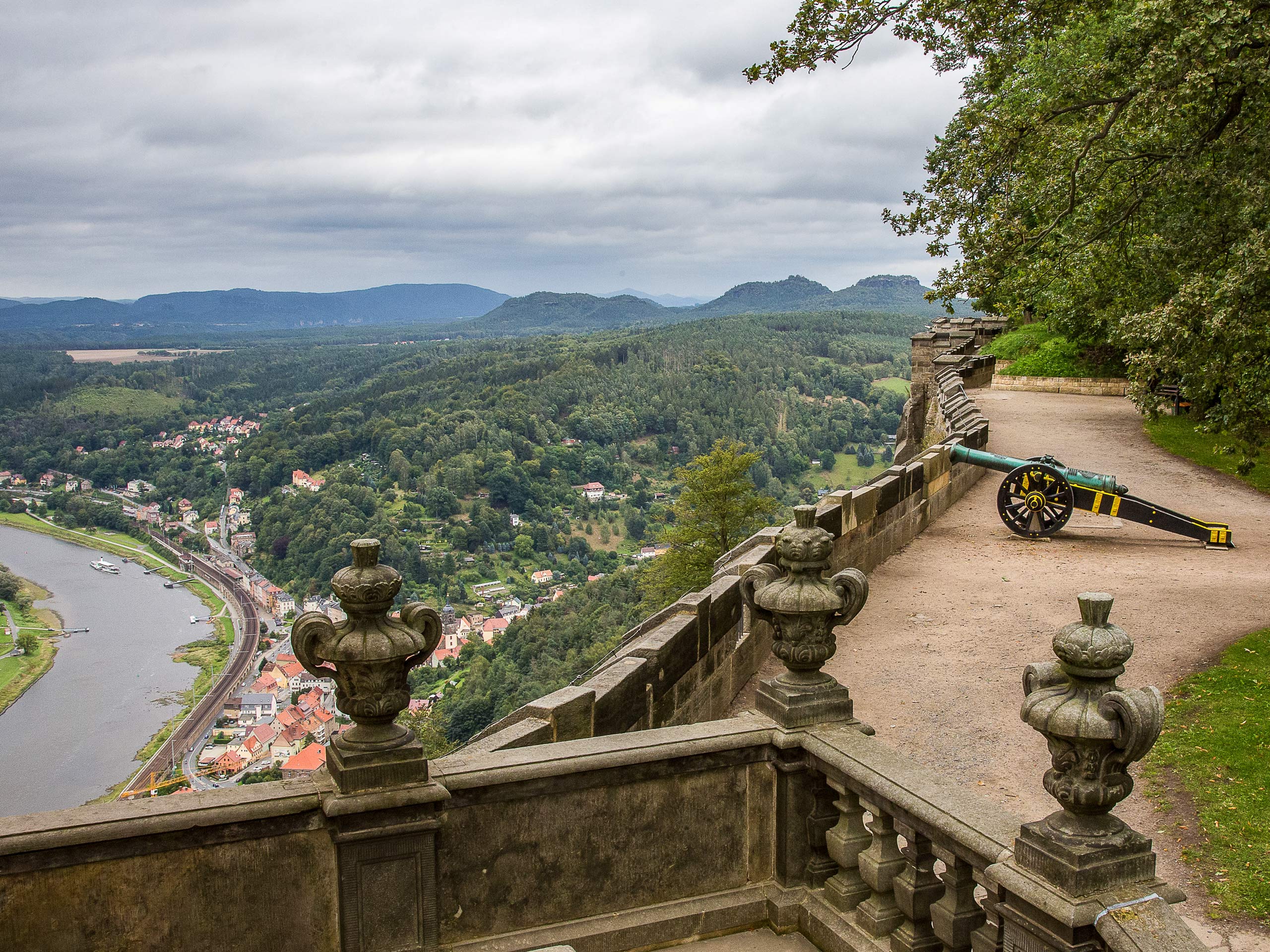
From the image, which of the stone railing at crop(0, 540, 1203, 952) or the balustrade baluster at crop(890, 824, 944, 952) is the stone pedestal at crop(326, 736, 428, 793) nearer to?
the stone railing at crop(0, 540, 1203, 952)

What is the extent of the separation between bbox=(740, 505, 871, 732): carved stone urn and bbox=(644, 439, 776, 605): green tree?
880 inches

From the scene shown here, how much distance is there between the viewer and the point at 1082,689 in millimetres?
2729

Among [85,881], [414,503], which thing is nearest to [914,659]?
[85,881]

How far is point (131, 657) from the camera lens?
5803cm

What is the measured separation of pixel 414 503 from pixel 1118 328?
7100cm

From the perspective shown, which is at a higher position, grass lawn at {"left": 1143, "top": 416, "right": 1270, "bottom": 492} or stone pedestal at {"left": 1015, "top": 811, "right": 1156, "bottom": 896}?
stone pedestal at {"left": 1015, "top": 811, "right": 1156, "bottom": 896}

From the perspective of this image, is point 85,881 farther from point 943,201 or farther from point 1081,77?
point 943,201

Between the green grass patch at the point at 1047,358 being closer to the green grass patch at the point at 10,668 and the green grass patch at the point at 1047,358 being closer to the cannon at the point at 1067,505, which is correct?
the cannon at the point at 1067,505

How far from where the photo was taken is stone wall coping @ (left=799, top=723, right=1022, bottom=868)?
3.20 metres

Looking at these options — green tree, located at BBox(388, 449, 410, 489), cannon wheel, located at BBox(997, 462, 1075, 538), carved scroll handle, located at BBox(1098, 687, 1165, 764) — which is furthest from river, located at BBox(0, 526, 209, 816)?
carved scroll handle, located at BBox(1098, 687, 1165, 764)

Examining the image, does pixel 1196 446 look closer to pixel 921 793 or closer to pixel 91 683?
pixel 921 793

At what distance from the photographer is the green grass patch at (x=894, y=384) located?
10100cm

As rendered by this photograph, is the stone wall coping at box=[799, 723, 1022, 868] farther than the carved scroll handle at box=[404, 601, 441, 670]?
No

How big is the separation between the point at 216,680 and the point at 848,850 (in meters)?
53.9
